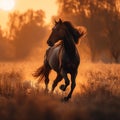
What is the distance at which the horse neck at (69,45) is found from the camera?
43.9 ft

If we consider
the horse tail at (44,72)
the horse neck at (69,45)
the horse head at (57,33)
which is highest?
the horse head at (57,33)

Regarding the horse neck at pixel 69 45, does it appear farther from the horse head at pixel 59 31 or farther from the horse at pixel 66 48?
the horse head at pixel 59 31

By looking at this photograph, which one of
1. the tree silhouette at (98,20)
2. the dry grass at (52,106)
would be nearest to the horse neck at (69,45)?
the dry grass at (52,106)

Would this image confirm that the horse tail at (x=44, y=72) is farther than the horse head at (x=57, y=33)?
Yes

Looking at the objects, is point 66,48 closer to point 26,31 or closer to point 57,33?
point 57,33

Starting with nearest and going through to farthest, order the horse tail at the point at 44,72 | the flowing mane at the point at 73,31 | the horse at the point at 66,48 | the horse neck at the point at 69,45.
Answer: the horse at the point at 66,48
the horse neck at the point at 69,45
the flowing mane at the point at 73,31
the horse tail at the point at 44,72

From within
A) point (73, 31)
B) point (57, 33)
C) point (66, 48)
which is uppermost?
point (73, 31)

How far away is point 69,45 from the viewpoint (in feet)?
44.3

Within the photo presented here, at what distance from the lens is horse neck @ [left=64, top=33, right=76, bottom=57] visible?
1338cm

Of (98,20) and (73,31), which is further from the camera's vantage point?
(98,20)

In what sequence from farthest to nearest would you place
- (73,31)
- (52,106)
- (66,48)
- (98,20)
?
(98,20) → (73,31) → (66,48) → (52,106)

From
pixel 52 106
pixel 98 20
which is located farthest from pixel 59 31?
pixel 98 20

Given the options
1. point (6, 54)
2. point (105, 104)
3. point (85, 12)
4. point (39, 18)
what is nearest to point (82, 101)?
point (105, 104)

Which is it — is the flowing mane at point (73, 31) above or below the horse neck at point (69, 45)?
above
